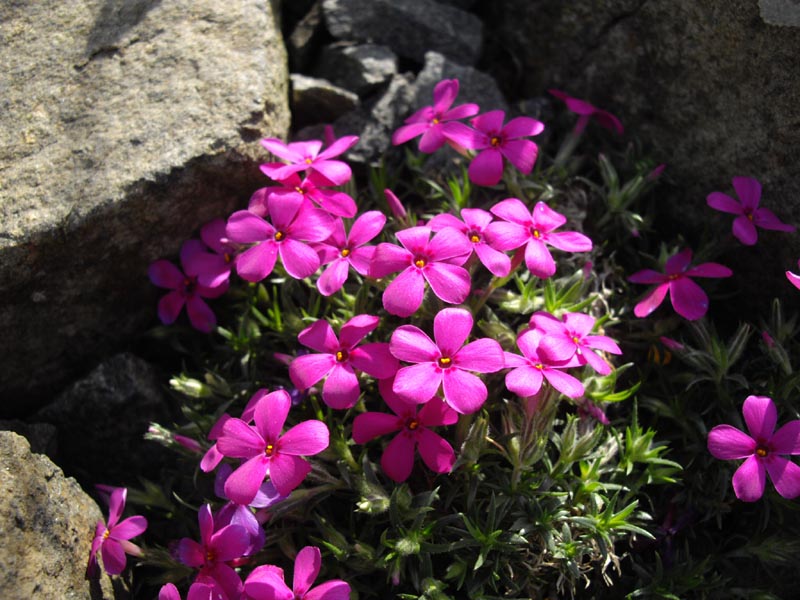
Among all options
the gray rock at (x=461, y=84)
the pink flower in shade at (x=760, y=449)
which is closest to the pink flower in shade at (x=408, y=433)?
the pink flower in shade at (x=760, y=449)

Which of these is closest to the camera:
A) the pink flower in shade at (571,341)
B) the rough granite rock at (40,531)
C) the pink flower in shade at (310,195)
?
the rough granite rock at (40,531)

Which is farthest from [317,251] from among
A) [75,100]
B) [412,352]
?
[75,100]

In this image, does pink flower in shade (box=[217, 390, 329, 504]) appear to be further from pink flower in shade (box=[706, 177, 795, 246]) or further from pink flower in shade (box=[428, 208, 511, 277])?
pink flower in shade (box=[706, 177, 795, 246])

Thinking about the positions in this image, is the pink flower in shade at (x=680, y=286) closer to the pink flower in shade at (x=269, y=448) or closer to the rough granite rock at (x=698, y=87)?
the rough granite rock at (x=698, y=87)

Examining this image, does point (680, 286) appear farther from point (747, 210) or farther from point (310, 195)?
point (310, 195)

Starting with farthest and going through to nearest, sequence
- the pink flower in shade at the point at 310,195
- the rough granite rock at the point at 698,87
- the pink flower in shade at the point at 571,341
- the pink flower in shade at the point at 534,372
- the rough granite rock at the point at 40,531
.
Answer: the rough granite rock at the point at 698,87
the pink flower in shade at the point at 310,195
the pink flower in shade at the point at 571,341
the pink flower in shade at the point at 534,372
the rough granite rock at the point at 40,531

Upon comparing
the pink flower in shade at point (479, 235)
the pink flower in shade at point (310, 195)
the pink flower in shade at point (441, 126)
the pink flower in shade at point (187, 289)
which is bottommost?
the pink flower in shade at point (187, 289)

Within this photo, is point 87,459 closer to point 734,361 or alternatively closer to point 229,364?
point 229,364

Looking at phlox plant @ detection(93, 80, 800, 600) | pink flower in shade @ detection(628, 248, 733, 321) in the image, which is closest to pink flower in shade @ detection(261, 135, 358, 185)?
phlox plant @ detection(93, 80, 800, 600)
